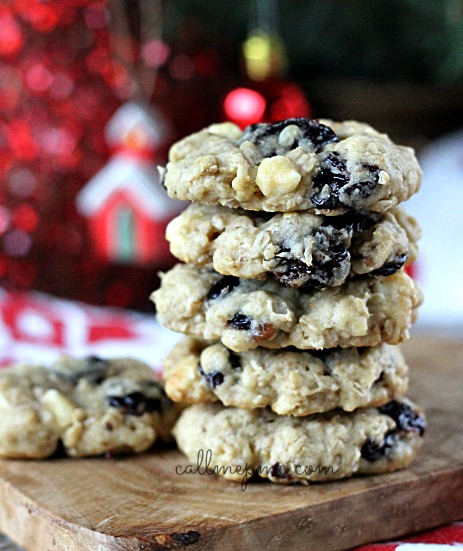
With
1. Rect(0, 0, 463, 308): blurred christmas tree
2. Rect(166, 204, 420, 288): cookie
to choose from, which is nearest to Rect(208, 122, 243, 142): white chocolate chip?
Rect(166, 204, 420, 288): cookie

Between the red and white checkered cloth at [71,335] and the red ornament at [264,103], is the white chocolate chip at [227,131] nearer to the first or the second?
the red and white checkered cloth at [71,335]

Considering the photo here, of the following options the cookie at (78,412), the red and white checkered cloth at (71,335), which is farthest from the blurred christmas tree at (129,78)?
the cookie at (78,412)

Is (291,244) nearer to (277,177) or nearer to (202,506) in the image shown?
(277,177)

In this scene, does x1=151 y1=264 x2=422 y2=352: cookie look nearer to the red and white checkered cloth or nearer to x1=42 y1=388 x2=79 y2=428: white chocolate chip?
x1=42 y1=388 x2=79 y2=428: white chocolate chip

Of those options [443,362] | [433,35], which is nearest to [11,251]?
[433,35]

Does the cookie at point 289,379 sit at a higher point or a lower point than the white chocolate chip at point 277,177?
lower
